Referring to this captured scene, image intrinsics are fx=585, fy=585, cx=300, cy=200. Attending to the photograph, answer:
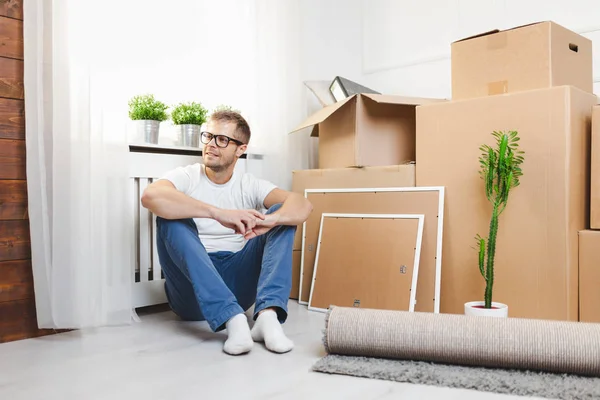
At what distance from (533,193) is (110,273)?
1.57 meters

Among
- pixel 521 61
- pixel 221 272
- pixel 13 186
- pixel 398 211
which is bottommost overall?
pixel 221 272

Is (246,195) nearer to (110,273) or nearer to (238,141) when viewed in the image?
(238,141)

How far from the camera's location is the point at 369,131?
2.63 meters

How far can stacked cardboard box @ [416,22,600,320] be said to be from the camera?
6.68 feet

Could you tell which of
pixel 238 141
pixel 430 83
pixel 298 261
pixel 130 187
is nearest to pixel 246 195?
pixel 238 141

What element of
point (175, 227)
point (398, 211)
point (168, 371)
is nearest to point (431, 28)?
point (398, 211)

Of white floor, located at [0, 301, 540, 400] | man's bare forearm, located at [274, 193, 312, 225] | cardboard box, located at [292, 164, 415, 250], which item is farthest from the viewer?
cardboard box, located at [292, 164, 415, 250]

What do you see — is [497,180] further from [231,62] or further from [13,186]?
[13,186]

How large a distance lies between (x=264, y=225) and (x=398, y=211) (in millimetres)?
690

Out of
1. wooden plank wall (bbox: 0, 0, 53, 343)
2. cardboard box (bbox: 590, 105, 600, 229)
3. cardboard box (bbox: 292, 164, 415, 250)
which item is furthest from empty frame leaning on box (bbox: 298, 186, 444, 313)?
wooden plank wall (bbox: 0, 0, 53, 343)

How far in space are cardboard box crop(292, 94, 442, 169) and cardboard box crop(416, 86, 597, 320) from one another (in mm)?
327

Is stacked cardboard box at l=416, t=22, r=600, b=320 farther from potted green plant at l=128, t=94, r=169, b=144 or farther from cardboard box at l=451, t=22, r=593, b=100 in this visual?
potted green plant at l=128, t=94, r=169, b=144

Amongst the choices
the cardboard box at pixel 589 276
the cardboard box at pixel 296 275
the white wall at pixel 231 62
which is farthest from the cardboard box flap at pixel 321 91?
the cardboard box at pixel 589 276

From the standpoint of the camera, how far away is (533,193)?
6.89 ft
